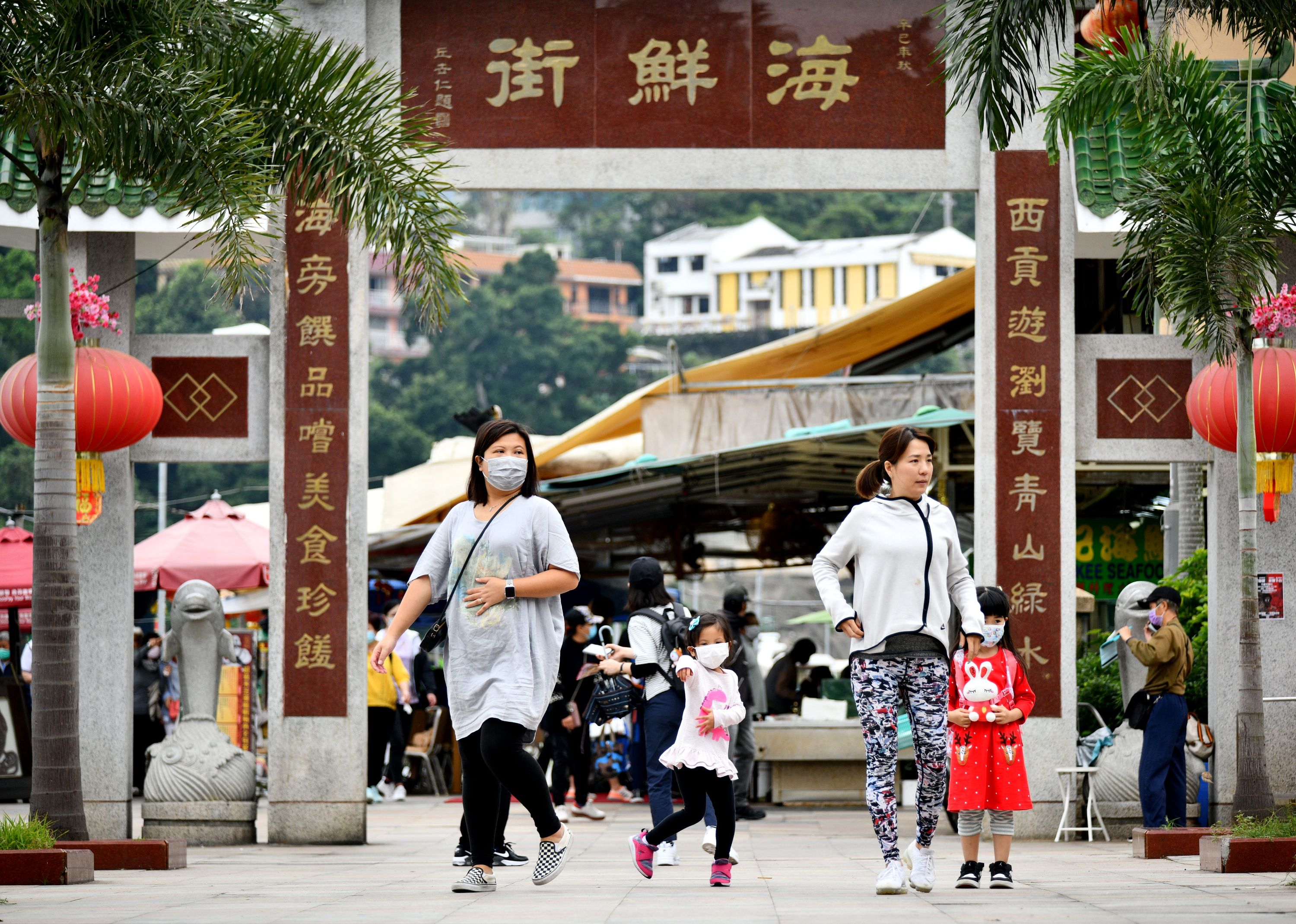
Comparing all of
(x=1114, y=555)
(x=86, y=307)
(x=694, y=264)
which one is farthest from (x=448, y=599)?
(x=694, y=264)

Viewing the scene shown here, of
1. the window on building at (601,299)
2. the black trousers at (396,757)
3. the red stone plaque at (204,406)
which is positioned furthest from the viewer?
the window on building at (601,299)

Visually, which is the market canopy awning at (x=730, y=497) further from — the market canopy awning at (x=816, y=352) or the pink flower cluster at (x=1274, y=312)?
the pink flower cluster at (x=1274, y=312)

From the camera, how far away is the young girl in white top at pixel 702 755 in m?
7.34

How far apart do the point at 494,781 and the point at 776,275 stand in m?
62.0

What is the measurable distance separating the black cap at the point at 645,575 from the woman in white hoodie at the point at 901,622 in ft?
7.41

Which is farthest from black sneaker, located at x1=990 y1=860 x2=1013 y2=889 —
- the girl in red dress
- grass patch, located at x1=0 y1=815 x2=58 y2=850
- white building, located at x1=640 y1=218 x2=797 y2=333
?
white building, located at x1=640 y1=218 x2=797 y2=333

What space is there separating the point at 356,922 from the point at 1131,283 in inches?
239

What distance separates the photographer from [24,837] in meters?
7.61

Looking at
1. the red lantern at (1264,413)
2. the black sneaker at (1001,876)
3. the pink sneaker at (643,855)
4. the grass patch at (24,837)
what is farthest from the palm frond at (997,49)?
the grass patch at (24,837)

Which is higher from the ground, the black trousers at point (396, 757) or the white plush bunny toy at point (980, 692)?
the white plush bunny toy at point (980, 692)

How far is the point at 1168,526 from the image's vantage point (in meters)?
16.1

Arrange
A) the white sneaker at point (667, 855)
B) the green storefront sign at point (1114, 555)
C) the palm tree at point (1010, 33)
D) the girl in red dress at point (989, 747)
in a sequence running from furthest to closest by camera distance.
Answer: the green storefront sign at point (1114, 555) → the white sneaker at point (667, 855) → the palm tree at point (1010, 33) → the girl in red dress at point (989, 747)

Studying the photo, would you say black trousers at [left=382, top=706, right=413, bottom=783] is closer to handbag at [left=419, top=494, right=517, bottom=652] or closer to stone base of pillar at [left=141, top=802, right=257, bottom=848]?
stone base of pillar at [left=141, top=802, right=257, bottom=848]

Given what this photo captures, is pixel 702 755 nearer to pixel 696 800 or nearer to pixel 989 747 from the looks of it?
pixel 696 800
